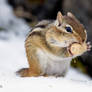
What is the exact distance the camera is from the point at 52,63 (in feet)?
17.6

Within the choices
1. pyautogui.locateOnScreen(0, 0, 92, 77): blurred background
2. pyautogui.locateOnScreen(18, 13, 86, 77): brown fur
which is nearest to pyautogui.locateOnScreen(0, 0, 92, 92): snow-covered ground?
pyautogui.locateOnScreen(0, 0, 92, 77): blurred background

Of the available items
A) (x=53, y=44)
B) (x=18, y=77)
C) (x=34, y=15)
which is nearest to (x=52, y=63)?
(x=53, y=44)

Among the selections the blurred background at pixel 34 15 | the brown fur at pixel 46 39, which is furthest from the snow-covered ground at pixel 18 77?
the brown fur at pixel 46 39

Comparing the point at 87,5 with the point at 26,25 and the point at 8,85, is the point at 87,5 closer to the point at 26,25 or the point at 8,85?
the point at 26,25

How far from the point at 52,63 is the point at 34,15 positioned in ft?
Answer: 20.4

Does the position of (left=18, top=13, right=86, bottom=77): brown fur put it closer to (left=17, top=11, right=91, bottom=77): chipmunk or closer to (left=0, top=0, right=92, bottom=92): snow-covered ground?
(left=17, top=11, right=91, bottom=77): chipmunk

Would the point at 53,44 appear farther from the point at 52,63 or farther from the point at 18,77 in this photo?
the point at 18,77

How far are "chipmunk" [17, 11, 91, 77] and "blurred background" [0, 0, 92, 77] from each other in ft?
13.4

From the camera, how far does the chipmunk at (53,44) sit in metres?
4.90

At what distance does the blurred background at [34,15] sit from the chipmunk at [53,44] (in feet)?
13.4

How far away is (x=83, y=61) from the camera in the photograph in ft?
31.8

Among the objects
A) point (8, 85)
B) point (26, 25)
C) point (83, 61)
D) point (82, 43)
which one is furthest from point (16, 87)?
point (26, 25)

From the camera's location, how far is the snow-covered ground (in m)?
4.59

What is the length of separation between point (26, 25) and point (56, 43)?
19.8ft
